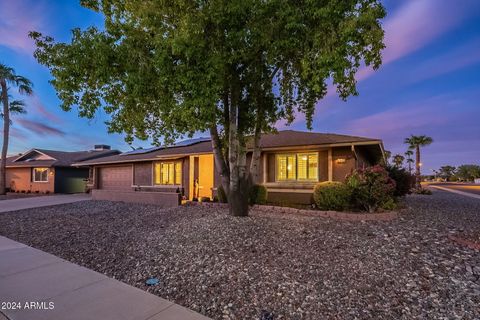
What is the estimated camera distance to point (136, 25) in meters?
7.59

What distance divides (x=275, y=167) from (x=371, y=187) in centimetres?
548

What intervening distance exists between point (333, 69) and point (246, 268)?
4.76m

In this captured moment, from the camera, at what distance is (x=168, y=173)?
17.5 metres

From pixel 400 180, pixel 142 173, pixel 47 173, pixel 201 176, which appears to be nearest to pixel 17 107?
pixel 47 173

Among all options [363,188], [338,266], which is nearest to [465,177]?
[363,188]

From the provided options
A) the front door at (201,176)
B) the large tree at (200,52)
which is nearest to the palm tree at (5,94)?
the front door at (201,176)

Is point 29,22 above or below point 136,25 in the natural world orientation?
above

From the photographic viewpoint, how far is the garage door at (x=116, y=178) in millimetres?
20328

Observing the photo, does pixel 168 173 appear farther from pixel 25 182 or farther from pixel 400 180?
pixel 25 182

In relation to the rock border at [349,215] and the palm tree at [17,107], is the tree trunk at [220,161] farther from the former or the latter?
the palm tree at [17,107]

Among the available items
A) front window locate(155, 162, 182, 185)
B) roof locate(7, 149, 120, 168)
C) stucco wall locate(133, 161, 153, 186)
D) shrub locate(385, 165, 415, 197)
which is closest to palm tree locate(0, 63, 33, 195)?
roof locate(7, 149, 120, 168)

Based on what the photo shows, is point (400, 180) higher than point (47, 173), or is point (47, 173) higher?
point (47, 173)

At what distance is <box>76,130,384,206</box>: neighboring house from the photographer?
12117 millimetres

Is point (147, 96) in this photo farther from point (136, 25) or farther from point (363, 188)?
point (363, 188)
